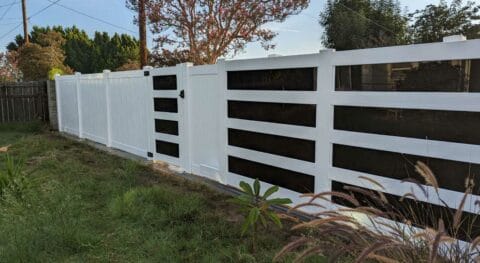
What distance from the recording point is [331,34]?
54.6ft

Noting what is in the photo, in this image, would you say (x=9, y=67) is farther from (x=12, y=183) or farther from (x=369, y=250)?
(x=369, y=250)

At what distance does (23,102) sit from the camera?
437 inches

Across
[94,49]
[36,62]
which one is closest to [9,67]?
[36,62]

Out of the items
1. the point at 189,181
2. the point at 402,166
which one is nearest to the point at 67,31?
the point at 189,181

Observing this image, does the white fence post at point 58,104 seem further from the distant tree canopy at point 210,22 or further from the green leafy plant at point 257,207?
the green leafy plant at point 257,207

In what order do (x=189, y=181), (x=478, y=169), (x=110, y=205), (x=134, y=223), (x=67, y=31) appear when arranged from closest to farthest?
(x=478, y=169)
(x=134, y=223)
(x=110, y=205)
(x=189, y=181)
(x=67, y=31)

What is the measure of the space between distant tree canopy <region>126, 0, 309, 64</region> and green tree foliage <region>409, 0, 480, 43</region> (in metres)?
7.80

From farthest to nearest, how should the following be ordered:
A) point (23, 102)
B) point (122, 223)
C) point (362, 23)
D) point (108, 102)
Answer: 1. point (362, 23)
2. point (23, 102)
3. point (108, 102)
4. point (122, 223)

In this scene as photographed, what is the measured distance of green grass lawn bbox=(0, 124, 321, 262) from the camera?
2736 millimetres

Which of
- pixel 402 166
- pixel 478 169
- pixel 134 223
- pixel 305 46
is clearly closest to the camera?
pixel 478 169

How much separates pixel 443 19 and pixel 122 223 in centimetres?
1812

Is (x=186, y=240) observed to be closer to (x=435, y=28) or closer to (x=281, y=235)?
(x=281, y=235)

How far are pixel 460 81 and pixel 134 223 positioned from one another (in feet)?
9.52

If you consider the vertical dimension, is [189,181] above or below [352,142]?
below
